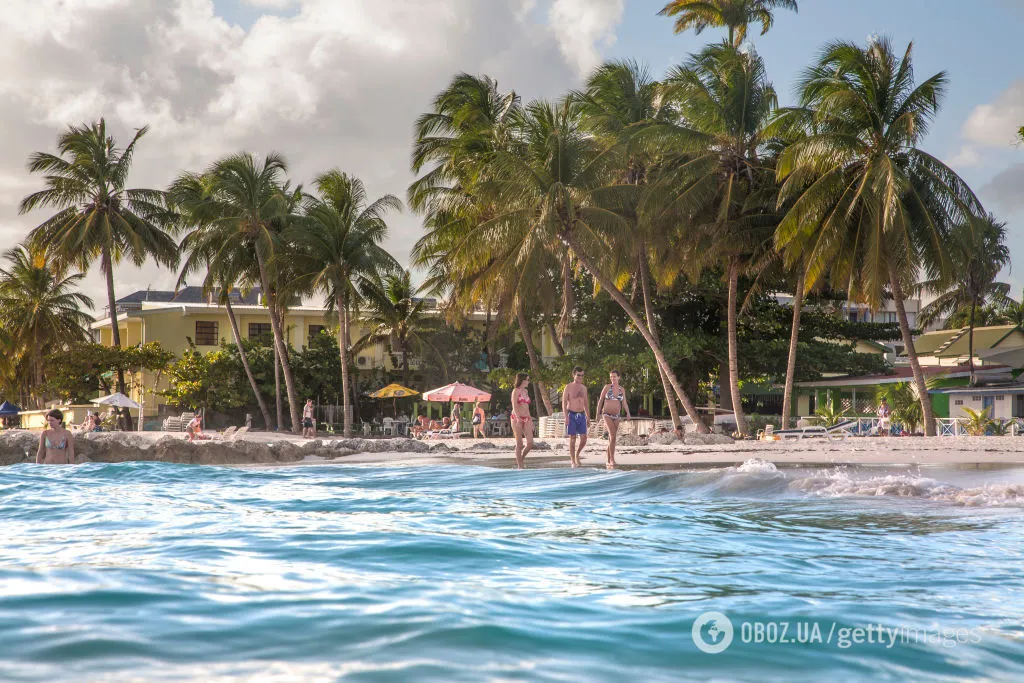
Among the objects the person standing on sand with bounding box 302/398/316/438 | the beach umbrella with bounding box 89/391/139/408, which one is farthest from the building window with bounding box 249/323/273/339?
the beach umbrella with bounding box 89/391/139/408

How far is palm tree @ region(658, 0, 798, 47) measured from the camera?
25797 mm

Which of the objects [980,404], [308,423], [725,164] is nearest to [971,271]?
[980,404]

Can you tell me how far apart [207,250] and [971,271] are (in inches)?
1065

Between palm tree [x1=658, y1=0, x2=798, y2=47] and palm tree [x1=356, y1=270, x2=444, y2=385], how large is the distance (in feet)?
44.6

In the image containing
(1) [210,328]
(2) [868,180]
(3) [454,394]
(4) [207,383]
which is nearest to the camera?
(2) [868,180]

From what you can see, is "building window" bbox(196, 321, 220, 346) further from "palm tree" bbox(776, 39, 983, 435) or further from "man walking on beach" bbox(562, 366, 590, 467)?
"man walking on beach" bbox(562, 366, 590, 467)

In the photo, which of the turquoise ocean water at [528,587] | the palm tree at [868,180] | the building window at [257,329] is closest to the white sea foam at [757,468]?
the turquoise ocean water at [528,587]

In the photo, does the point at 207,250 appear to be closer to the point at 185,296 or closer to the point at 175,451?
the point at 175,451

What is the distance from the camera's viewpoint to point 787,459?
14.0 m

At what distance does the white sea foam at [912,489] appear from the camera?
28.1ft

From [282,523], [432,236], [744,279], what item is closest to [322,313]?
[432,236]

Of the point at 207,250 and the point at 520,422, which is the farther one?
the point at 207,250

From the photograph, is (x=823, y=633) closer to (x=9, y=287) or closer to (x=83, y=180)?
(x=83, y=180)

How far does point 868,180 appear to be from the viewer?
66.7 ft
